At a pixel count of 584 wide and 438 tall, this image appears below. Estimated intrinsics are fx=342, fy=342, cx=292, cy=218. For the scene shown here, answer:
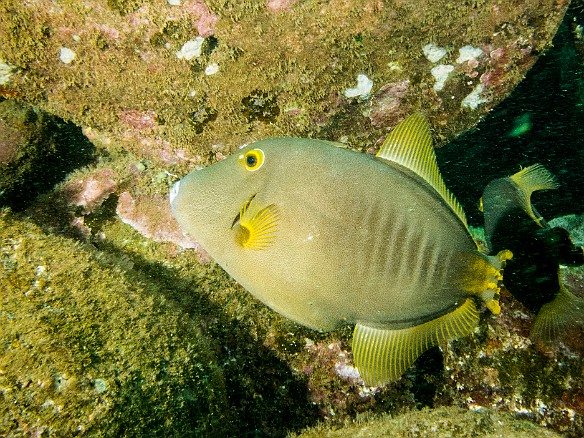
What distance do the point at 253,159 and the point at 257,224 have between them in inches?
16.2

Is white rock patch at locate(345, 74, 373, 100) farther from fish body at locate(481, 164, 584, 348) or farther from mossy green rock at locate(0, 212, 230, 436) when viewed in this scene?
mossy green rock at locate(0, 212, 230, 436)

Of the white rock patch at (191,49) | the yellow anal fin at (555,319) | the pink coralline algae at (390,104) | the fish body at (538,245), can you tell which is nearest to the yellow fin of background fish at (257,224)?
the white rock patch at (191,49)

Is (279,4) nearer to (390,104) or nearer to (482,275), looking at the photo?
(390,104)

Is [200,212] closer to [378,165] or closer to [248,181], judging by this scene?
[248,181]

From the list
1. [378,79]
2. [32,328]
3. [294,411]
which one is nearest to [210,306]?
[294,411]

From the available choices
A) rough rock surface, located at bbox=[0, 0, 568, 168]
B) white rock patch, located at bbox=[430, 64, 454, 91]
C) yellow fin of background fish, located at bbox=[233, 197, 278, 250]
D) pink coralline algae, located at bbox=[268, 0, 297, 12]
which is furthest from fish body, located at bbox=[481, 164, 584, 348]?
pink coralline algae, located at bbox=[268, 0, 297, 12]

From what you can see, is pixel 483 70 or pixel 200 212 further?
pixel 483 70

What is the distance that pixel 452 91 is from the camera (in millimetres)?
3387

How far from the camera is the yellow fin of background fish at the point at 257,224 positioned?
6.73 feet

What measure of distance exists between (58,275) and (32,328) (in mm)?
501

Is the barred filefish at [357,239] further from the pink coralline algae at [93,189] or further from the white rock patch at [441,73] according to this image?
the pink coralline algae at [93,189]

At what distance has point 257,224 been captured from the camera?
2.06 metres

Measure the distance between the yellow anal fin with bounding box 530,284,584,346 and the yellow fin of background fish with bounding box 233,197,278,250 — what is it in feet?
8.74

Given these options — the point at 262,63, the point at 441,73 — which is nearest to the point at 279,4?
the point at 262,63
